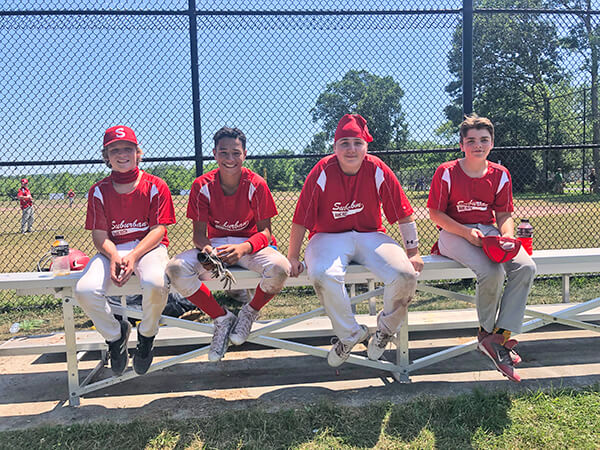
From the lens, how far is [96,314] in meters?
2.85

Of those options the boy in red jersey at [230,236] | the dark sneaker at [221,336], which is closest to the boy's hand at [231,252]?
the boy in red jersey at [230,236]

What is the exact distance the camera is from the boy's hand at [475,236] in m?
3.14

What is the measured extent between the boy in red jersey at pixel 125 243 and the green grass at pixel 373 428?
483 mm

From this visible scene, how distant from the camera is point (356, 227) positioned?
322 cm

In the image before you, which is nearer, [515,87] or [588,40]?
[588,40]

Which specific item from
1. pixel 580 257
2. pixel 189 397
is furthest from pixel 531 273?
pixel 189 397

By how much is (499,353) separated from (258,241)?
5.83ft

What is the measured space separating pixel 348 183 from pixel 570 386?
2079 millimetres

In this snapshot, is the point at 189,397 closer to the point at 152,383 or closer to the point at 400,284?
the point at 152,383

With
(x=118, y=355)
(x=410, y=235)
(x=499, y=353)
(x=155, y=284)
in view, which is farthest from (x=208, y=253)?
(x=499, y=353)

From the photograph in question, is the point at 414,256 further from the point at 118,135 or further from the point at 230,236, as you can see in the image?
the point at 118,135

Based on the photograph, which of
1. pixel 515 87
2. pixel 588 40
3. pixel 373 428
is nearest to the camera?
pixel 373 428

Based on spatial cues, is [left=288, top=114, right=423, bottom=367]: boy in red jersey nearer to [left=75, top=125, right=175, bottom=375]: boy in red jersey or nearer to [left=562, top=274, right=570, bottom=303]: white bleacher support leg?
[left=75, top=125, right=175, bottom=375]: boy in red jersey

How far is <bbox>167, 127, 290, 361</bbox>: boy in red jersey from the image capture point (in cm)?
299
